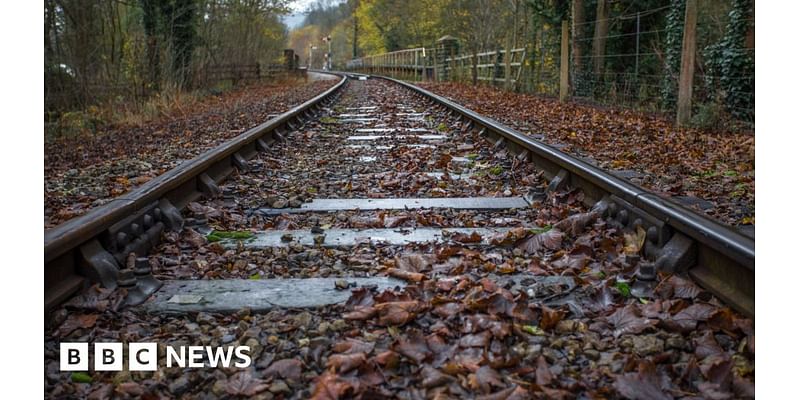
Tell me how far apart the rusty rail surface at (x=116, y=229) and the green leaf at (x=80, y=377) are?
0.43 metres

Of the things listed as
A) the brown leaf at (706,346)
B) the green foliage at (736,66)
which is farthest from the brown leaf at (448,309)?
the green foliage at (736,66)

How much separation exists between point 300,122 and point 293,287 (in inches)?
286

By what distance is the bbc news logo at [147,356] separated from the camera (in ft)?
7.44

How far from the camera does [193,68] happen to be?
830 inches

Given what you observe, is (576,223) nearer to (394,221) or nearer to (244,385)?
(394,221)

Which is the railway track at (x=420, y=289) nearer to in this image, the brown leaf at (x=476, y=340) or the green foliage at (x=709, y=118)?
the brown leaf at (x=476, y=340)

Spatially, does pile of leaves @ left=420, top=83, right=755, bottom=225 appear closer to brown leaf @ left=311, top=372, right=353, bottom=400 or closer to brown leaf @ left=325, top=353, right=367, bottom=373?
brown leaf @ left=325, top=353, right=367, bottom=373

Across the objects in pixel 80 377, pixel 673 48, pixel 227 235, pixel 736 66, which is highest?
pixel 673 48

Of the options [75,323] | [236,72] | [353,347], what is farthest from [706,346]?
[236,72]

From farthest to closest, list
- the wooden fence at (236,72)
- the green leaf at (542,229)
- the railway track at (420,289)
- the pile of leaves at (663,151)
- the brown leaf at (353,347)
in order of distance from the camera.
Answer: the wooden fence at (236,72)
the pile of leaves at (663,151)
the green leaf at (542,229)
the brown leaf at (353,347)
the railway track at (420,289)

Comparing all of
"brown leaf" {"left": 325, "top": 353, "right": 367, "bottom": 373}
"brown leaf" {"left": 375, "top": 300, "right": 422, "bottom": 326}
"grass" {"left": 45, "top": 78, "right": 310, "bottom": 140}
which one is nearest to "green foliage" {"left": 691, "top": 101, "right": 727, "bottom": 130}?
"brown leaf" {"left": 375, "top": 300, "right": 422, "bottom": 326}

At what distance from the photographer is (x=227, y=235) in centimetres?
381

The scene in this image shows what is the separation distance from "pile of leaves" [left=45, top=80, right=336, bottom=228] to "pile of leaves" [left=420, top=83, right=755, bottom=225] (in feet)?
11.6

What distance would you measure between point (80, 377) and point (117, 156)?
18.5ft
